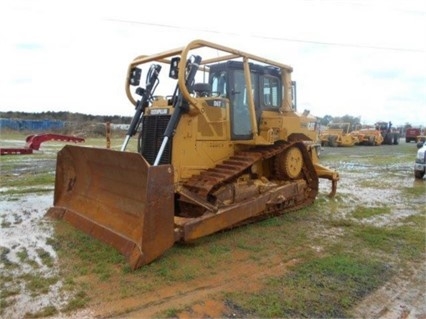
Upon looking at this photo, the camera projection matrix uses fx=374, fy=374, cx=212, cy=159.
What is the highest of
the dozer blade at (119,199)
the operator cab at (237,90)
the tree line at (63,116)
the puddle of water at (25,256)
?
the tree line at (63,116)

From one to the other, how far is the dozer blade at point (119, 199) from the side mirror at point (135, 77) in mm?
1544

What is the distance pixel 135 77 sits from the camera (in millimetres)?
6613

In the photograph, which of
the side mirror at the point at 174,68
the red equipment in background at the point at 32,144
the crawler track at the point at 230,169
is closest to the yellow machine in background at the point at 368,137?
the red equipment in background at the point at 32,144

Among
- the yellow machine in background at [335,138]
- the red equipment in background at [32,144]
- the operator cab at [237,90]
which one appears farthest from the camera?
the yellow machine in background at [335,138]

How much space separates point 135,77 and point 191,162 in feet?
6.33

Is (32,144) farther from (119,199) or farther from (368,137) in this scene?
(368,137)

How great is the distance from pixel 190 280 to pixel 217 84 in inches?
149

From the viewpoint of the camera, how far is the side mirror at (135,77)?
21.6 ft

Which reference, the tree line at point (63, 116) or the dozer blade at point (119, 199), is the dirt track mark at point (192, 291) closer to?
the dozer blade at point (119, 199)

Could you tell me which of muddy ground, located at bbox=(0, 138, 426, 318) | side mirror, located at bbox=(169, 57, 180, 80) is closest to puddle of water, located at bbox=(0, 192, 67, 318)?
muddy ground, located at bbox=(0, 138, 426, 318)

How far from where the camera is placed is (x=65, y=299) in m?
3.60

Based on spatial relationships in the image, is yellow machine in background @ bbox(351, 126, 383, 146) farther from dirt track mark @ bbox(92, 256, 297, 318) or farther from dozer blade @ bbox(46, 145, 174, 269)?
dirt track mark @ bbox(92, 256, 297, 318)

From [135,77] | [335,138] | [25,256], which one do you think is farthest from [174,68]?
[335,138]

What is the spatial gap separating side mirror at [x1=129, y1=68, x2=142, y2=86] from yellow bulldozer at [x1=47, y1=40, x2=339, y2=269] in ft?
0.06
